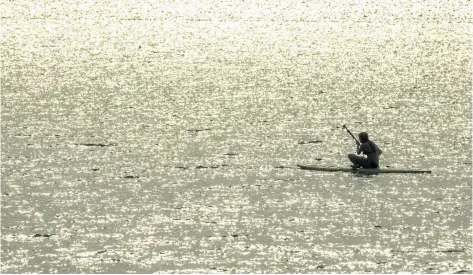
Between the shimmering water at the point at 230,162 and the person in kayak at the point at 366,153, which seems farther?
the person in kayak at the point at 366,153

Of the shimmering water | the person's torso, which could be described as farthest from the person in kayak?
the shimmering water

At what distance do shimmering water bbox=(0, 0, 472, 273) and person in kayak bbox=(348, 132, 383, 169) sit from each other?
78 centimetres

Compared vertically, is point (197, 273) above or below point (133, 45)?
below

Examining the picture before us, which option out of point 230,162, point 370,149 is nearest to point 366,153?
point 370,149

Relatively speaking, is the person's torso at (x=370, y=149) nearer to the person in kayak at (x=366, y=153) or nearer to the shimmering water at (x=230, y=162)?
the person in kayak at (x=366, y=153)

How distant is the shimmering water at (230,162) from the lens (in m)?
40.7

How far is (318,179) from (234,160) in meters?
6.78

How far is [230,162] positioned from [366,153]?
8439 mm

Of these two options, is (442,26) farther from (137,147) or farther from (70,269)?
(70,269)

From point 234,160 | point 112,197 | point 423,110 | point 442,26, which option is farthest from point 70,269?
point 442,26

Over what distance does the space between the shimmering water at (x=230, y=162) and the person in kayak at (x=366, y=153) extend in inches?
30.9

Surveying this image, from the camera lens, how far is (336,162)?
57188 millimetres

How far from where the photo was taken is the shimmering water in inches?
1602

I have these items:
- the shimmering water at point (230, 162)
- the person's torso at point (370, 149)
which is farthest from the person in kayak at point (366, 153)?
the shimmering water at point (230, 162)
